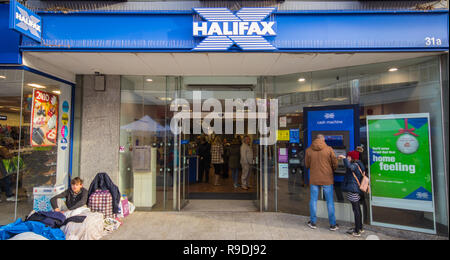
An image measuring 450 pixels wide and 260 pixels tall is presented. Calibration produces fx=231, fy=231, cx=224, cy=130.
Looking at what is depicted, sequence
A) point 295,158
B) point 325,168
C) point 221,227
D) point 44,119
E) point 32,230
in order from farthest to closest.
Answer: point 295,158 < point 44,119 < point 221,227 < point 325,168 < point 32,230

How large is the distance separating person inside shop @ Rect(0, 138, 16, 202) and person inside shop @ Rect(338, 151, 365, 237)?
245 inches

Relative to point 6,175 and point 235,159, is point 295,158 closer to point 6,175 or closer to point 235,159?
point 235,159

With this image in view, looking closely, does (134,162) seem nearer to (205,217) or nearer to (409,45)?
(205,217)

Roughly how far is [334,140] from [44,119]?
602 centimetres

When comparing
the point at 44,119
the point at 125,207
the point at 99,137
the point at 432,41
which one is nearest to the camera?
the point at 432,41

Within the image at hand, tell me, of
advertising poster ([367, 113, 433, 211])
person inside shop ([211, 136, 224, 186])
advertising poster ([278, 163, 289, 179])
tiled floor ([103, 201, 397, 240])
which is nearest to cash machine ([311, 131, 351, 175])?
advertising poster ([367, 113, 433, 211])

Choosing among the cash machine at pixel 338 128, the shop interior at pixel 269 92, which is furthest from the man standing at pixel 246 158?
the cash machine at pixel 338 128

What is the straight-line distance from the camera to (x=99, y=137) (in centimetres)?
543

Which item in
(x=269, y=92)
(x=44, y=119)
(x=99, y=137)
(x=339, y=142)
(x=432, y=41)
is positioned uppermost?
(x=432, y=41)

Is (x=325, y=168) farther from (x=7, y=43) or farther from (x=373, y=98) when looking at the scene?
(x=7, y=43)

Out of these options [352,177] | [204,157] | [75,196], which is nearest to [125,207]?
[75,196]

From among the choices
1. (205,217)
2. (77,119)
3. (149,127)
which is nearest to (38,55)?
(77,119)

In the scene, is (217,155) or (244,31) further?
(217,155)

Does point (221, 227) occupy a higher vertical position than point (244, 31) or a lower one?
lower
